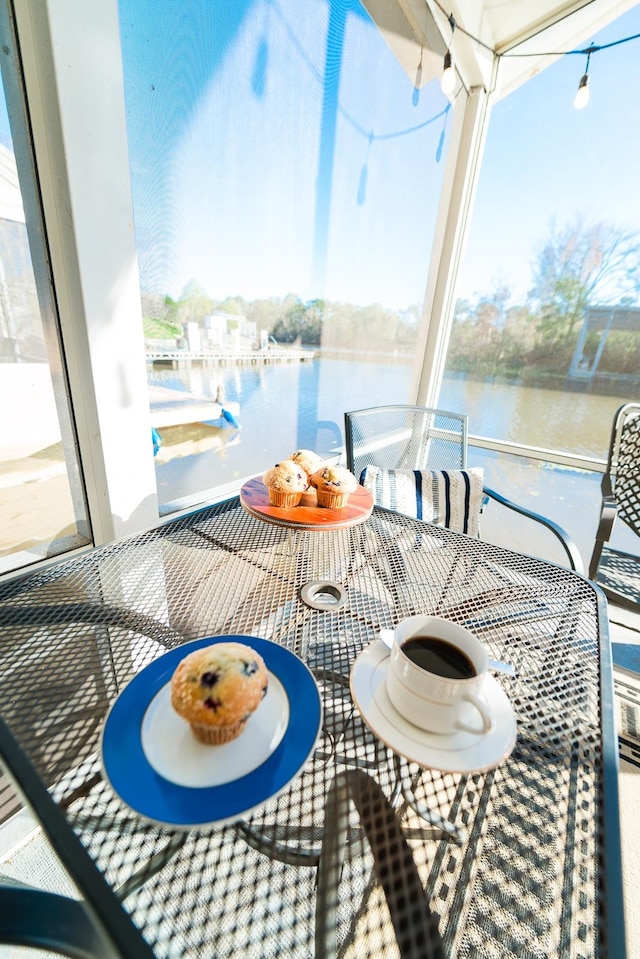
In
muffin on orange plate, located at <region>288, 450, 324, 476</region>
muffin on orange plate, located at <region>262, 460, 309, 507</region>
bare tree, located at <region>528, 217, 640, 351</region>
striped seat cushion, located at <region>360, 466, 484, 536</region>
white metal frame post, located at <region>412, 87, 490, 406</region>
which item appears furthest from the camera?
white metal frame post, located at <region>412, 87, 490, 406</region>

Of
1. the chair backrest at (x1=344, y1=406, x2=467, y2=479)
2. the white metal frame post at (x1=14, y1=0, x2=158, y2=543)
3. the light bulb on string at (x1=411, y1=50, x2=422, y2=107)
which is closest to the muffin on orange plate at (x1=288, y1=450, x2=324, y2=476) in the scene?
the white metal frame post at (x1=14, y1=0, x2=158, y2=543)

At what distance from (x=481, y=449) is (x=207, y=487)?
1919 mm

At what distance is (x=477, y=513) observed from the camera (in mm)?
1447

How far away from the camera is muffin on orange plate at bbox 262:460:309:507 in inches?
37.1

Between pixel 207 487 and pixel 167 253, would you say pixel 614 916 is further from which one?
pixel 167 253

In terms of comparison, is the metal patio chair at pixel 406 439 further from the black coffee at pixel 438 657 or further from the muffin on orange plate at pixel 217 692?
the muffin on orange plate at pixel 217 692

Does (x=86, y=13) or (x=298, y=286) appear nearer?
(x=86, y=13)

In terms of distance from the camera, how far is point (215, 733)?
16.4 inches

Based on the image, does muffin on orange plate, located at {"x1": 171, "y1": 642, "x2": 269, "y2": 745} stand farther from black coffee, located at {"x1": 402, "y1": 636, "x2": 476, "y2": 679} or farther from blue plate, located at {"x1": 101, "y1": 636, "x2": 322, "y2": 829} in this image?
black coffee, located at {"x1": 402, "y1": 636, "x2": 476, "y2": 679}

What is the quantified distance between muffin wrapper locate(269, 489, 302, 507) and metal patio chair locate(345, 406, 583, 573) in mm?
681

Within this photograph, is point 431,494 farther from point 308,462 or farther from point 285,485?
point 285,485

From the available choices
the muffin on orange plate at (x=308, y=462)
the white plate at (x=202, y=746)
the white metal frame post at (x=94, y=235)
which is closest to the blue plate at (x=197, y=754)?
the white plate at (x=202, y=746)

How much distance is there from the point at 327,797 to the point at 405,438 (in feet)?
5.39

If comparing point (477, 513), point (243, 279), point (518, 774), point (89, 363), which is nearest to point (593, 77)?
point (243, 279)
